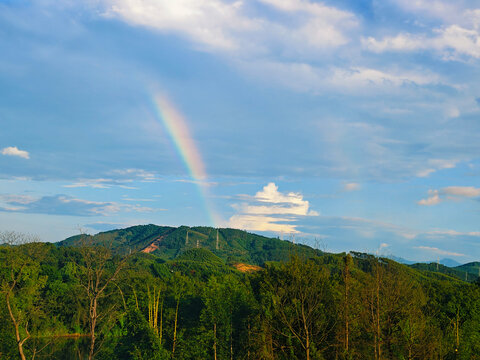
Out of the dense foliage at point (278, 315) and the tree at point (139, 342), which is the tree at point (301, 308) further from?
the tree at point (139, 342)

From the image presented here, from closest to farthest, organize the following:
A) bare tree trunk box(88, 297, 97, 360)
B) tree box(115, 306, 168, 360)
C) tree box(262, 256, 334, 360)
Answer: bare tree trunk box(88, 297, 97, 360), tree box(262, 256, 334, 360), tree box(115, 306, 168, 360)

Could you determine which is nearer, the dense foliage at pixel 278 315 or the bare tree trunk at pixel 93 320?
the bare tree trunk at pixel 93 320

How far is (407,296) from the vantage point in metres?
45.9

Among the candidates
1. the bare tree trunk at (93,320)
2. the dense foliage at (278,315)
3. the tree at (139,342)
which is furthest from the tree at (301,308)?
the tree at (139,342)

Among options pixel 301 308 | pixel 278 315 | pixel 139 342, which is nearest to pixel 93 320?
pixel 278 315

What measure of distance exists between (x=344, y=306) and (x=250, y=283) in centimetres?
4035

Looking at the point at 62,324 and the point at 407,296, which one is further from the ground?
the point at 407,296

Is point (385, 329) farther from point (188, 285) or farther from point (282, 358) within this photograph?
point (188, 285)

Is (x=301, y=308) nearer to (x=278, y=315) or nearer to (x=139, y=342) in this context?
(x=278, y=315)

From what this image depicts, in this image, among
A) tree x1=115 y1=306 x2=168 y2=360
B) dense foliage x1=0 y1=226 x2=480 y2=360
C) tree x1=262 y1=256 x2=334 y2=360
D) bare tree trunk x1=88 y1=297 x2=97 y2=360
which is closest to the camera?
bare tree trunk x1=88 y1=297 x2=97 y2=360

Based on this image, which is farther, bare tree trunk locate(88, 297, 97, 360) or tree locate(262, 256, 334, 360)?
tree locate(262, 256, 334, 360)

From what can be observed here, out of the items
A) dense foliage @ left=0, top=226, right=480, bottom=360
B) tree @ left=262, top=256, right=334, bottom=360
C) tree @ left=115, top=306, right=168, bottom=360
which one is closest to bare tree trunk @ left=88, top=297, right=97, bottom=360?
dense foliage @ left=0, top=226, right=480, bottom=360

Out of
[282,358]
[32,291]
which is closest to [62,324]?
[32,291]

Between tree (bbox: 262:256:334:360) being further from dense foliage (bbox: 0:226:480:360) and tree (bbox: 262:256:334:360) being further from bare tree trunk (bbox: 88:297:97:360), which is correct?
bare tree trunk (bbox: 88:297:97:360)
